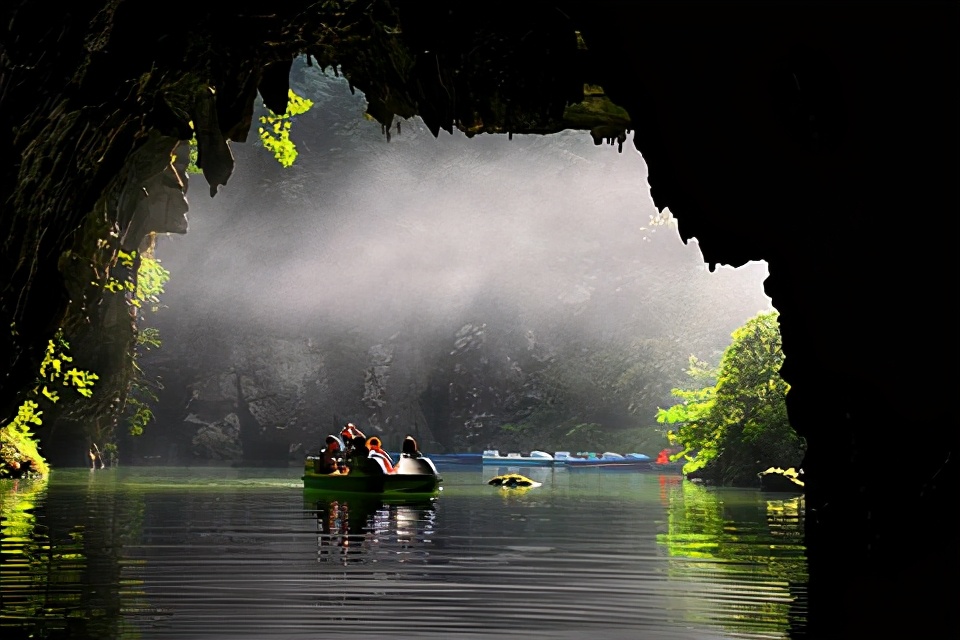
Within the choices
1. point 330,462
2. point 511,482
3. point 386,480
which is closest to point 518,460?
point 511,482

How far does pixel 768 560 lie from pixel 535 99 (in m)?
5.26

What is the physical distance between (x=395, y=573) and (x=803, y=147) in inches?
196

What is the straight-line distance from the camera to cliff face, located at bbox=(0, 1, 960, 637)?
8633mm

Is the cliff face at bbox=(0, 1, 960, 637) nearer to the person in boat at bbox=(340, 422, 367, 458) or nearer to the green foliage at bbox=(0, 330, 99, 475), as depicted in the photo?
the person in boat at bbox=(340, 422, 367, 458)

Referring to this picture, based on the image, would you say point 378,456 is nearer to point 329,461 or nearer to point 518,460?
point 329,461

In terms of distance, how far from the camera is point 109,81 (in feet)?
36.1

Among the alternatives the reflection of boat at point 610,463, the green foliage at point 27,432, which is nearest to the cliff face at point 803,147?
the green foliage at point 27,432

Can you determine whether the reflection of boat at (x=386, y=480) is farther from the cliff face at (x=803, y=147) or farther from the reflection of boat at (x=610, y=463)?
the reflection of boat at (x=610, y=463)

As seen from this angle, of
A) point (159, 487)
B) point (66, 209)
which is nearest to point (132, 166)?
point (66, 209)

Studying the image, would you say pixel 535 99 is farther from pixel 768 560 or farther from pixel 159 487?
pixel 159 487

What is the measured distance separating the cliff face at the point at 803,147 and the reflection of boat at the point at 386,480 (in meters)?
15.2

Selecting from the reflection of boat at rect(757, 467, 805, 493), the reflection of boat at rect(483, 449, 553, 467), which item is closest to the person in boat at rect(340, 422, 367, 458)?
the reflection of boat at rect(757, 467, 805, 493)

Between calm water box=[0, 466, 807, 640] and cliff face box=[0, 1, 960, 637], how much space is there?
99 cm

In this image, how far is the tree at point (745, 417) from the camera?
3678 cm
